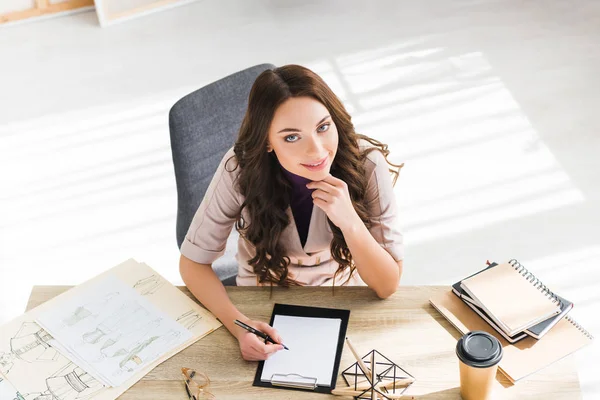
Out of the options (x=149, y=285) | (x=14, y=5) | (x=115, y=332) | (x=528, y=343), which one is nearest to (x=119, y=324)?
(x=115, y=332)

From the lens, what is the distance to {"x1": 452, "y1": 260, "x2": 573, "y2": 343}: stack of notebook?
1.77 m

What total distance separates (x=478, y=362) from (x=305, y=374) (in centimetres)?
38

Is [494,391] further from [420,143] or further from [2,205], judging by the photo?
[2,205]

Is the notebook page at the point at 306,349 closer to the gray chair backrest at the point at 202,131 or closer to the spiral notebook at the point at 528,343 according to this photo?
the spiral notebook at the point at 528,343

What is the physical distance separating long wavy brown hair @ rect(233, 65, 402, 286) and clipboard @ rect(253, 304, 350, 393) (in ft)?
0.31

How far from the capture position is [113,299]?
1.95 metres

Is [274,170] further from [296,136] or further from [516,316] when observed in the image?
[516,316]

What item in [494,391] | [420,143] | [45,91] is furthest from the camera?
[45,91]

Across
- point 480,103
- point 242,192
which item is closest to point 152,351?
point 242,192

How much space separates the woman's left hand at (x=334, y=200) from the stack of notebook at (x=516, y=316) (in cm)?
28

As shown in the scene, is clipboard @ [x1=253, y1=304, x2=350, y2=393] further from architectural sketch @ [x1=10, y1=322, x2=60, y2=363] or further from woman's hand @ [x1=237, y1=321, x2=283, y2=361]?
architectural sketch @ [x1=10, y1=322, x2=60, y2=363]

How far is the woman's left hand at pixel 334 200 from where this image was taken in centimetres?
185

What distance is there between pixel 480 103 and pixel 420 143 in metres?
0.43

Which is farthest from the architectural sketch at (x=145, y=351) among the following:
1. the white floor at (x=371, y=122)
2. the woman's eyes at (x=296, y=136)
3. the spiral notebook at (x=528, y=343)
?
the white floor at (x=371, y=122)
